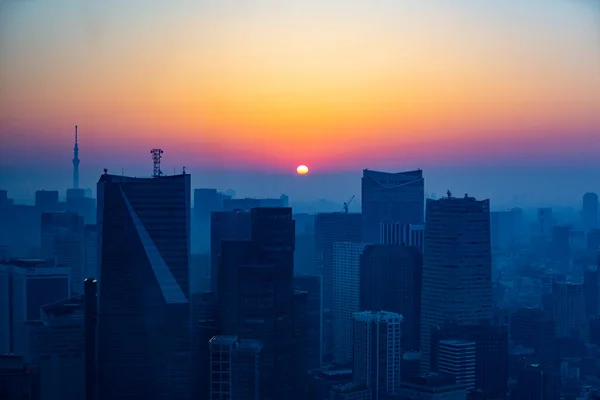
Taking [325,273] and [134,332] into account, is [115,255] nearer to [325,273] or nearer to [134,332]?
[134,332]

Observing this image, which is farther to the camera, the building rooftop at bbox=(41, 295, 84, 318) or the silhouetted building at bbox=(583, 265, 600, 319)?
the silhouetted building at bbox=(583, 265, 600, 319)

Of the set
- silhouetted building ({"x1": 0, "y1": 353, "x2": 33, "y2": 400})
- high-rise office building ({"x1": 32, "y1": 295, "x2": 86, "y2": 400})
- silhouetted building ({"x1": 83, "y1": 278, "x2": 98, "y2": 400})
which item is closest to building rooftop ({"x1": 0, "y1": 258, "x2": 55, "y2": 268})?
high-rise office building ({"x1": 32, "y1": 295, "x2": 86, "y2": 400})

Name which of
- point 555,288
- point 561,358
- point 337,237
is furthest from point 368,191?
point 561,358

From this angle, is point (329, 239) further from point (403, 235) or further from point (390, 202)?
point (390, 202)

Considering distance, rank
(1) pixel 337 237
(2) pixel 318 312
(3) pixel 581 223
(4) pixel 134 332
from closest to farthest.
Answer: (4) pixel 134 332 < (2) pixel 318 312 < (1) pixel 337 237 < (3) pixel 581 223

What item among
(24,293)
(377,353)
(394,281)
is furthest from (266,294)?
(394,281)

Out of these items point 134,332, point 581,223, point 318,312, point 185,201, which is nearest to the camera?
point 134,332

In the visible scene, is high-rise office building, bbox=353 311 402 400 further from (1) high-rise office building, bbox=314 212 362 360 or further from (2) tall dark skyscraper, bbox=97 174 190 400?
(2) tall dark skyscraper, bbox=97 174 190 400
